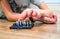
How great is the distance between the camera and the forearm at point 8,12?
924mm

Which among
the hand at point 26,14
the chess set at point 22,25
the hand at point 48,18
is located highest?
the hand at point 26,14

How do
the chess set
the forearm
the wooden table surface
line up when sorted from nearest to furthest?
the wooden table surface → the chess set → the forearm

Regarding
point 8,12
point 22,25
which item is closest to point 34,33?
point 22,25

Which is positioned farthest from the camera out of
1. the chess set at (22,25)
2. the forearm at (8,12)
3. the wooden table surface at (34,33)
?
the forearm at (8,12)

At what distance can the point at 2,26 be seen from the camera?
844 millimetres

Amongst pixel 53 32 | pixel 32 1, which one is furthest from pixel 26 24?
pixel 32 1

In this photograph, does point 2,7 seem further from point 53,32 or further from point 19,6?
point 53,32

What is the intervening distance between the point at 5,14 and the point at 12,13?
0.16 feet

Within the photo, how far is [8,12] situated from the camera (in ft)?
3.07

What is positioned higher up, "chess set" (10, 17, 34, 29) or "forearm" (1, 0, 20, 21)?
"forearm" (1, 0, 20, 21)

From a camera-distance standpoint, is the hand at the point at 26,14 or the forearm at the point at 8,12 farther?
the forearm at the point at 8,12

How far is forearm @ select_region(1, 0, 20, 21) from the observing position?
0.92 meters

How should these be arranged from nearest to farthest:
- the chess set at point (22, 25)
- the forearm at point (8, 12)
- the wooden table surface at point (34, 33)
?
the wooden table surface at point (34, 33)
the chess set at point (22, 25)
the forearm at point (8, 12)

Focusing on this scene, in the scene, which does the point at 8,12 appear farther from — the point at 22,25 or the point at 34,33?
the point at 34,33
